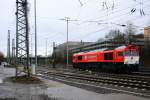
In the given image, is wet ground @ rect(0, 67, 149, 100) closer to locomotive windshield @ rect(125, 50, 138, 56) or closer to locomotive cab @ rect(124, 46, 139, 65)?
locomotive cab @ rect(124, 46, 139, 65)

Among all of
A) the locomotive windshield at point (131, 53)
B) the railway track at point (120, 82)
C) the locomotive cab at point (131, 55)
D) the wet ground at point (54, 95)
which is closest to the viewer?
the wet ground at point (54, 95)

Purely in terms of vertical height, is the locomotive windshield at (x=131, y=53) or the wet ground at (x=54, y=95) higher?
the locomotive windshield at (x=131, y=53)

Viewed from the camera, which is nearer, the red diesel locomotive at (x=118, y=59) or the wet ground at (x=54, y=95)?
the wet ground at (x=54, y=95)

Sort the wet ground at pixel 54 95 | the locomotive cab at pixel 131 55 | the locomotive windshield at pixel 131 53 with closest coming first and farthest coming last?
the wet ground at pixel 54 95, the locomotive cab at pixel 131 55, the locomotive windshield at pixel 131 53

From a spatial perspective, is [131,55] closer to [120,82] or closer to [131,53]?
[131,53]

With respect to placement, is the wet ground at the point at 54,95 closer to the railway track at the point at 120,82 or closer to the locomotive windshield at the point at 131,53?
the railway track at the point at 120,82

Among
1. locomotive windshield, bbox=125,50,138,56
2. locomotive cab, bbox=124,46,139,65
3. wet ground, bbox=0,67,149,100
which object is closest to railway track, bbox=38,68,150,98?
wet ground, bbox=0,67,149,100

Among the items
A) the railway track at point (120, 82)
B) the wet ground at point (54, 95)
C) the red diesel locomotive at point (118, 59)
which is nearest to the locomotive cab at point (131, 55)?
the red diesel locomotive at point (118, 59)

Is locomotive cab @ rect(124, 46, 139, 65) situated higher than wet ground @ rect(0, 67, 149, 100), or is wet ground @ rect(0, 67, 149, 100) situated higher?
locomotive cab @ rect(124, 46, 139, 65)

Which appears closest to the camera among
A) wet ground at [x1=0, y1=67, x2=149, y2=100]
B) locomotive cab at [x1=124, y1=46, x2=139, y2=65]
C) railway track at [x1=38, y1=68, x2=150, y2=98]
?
wet ground at [x1=0, y1=67, x2=149, y2=100]

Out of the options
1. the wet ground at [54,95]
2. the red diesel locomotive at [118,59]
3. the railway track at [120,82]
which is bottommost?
the wet ground at [54,95]

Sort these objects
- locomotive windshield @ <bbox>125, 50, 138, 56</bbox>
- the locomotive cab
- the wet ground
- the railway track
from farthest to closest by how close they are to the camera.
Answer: locomotive windshield @ <bbox>125, 50, 138, 56</bbox>
the locomotive cab
the railway track
the wet ground

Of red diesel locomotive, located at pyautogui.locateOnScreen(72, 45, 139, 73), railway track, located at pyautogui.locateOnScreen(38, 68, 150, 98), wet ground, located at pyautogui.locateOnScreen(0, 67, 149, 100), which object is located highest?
red diesel locomotive, located at pyautogui.locateOnScreen(72, 45, 139, 73)

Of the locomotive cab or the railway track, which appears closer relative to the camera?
the railway track
